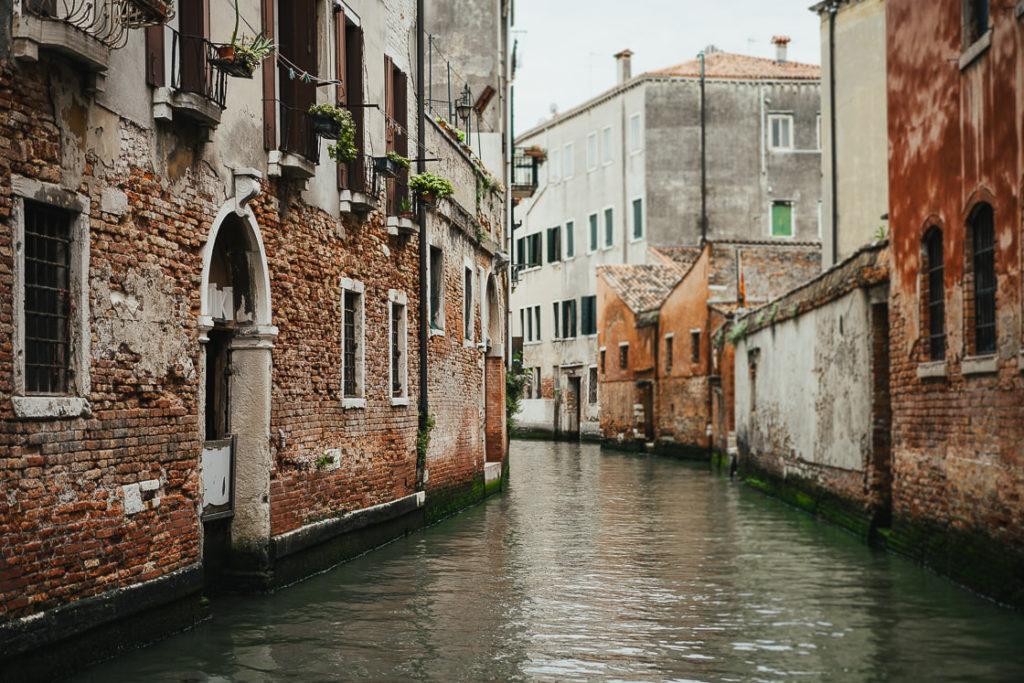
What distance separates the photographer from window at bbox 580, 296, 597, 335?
41.3 meters

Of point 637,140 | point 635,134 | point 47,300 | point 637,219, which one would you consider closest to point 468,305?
point 47,300

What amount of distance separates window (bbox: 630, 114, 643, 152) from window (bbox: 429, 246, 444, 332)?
23.1 metres

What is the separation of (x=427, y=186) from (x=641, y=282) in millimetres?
23650

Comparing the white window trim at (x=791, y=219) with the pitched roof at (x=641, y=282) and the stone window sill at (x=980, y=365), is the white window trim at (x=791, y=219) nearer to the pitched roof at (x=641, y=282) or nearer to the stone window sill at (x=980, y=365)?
the pitched roof at (x=641, y=282)

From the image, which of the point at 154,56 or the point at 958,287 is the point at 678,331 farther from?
the point at 154,56

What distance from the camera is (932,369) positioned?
36.8 feet

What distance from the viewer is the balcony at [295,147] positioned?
9875mm

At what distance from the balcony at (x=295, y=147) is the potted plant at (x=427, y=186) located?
350cm

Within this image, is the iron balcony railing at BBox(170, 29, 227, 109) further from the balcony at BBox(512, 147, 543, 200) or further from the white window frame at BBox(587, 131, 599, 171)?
the white window frame at BBox(587, 131, 599, 171)

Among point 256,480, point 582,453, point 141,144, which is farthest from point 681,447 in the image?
point 141,144

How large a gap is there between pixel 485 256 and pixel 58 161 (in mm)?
13690

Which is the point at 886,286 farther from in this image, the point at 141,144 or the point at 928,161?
the point at 141,144

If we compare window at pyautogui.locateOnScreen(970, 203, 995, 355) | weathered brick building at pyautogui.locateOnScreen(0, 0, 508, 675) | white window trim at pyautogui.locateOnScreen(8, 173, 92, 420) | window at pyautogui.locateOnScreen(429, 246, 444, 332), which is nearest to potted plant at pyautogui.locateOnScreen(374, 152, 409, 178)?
weathered brick building at pyautogui.locateOnScreen(0, 0, 508, 675)

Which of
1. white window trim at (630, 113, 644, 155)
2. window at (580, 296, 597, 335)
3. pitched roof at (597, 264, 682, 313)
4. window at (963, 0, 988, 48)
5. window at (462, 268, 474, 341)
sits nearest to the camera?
window at (963, 0, 988, 48)
